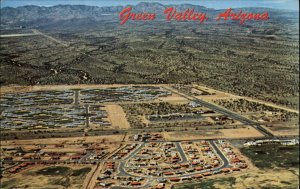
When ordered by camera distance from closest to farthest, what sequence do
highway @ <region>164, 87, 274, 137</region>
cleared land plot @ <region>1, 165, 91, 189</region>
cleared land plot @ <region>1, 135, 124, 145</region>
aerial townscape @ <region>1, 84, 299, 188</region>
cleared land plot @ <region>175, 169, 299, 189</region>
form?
cleared land plot @ <region>175, 169, 299, 189</region>
cleared land plot @ <region>1, 165, 91, 189</region>
aerial townscape @ <region>1, 84, 299, 188</region>
cleared land plot @ <region>1, 135, 124, 145</region>
highway @ <region>164, 87, 274, 137</region>

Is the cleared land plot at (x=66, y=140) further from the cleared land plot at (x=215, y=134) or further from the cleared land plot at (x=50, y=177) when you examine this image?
the cleared land plot at (x=50, y=177)

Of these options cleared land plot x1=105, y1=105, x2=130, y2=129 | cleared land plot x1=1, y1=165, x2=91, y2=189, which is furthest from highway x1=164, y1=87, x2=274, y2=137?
cleared land plot x1=1, y1=165, x2=91, y2=189

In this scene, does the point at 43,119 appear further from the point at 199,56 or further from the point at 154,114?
the point at 199,56

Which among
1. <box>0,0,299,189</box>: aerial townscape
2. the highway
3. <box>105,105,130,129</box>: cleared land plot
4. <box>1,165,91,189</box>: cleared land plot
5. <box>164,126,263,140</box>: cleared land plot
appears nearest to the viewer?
<box>1,165,91,189</box>: cleared land plot

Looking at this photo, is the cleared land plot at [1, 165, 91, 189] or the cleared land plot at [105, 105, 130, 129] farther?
the cleared land plot at [105, 105, 130, 129]

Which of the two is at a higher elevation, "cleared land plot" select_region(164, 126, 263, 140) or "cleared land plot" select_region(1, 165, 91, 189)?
"cleared land plot" select_region(164, 126, 263, 140)

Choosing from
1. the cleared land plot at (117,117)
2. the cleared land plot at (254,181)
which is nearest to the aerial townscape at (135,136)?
the cleared land plot at (117,117)

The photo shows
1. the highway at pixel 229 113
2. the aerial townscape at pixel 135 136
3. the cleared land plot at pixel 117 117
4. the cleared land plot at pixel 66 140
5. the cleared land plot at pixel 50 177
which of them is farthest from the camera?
the cleared land plot at pixel 117 117

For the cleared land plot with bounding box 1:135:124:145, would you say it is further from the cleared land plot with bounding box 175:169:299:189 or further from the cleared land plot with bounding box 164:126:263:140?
the cleared land plot with bounding box 175:169:299:189

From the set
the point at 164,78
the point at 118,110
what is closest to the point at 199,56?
the point at 164,78
